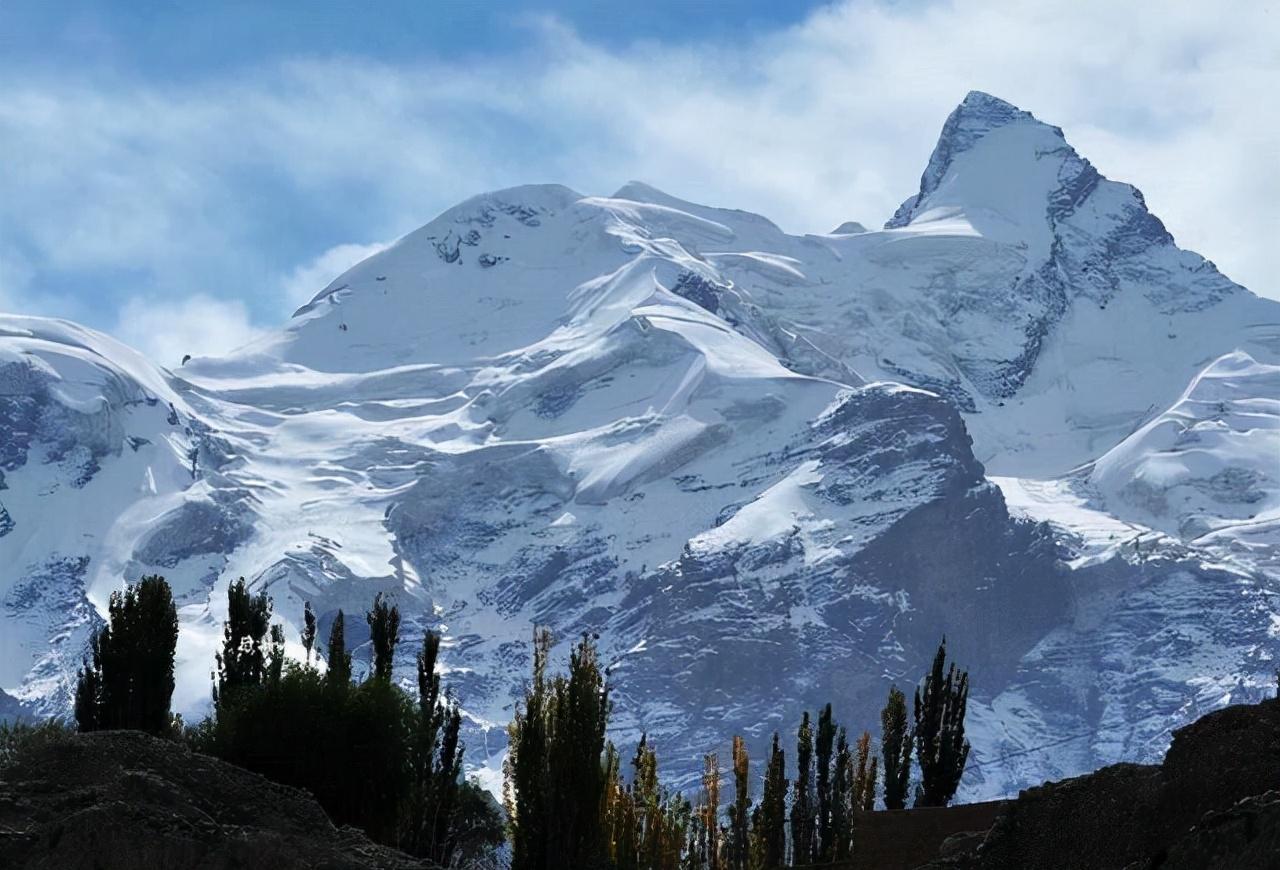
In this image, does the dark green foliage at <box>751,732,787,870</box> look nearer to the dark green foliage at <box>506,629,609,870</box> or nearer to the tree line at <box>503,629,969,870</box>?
the tree line at <box>503,629,969,870</box>

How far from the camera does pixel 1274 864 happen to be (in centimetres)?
1394

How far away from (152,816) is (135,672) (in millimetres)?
27014

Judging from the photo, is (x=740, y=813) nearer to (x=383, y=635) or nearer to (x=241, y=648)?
(x=383, y=635)

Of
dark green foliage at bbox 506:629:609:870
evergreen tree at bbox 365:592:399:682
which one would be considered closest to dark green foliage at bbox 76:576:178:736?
evergreen tree at bbox 365:592:399:682

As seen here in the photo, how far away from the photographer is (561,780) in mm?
37812

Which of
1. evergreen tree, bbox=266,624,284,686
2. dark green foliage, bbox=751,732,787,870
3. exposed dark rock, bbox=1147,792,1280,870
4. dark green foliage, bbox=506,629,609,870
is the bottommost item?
exposed dark rock, bbox=1147,792,1280,870

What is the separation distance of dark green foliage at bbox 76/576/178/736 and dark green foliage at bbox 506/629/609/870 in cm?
890

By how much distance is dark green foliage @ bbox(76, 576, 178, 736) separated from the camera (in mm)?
44500

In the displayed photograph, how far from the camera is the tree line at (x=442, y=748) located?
38.1 m

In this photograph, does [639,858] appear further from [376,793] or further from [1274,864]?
[1274,864]

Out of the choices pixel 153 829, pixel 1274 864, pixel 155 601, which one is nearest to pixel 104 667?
pixel 155 601

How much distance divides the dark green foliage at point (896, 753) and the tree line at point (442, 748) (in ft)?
0.18

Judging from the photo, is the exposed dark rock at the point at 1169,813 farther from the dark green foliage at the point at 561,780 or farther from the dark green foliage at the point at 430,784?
the dark green foliage at the point at 430,784

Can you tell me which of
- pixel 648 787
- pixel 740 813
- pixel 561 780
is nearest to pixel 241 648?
pixel 648 787
